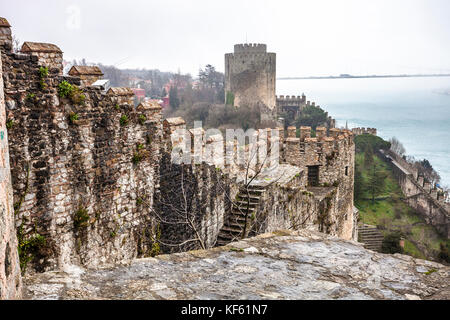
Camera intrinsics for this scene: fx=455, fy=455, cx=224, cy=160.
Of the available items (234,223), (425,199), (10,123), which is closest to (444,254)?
(425,199)

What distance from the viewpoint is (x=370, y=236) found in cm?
3102

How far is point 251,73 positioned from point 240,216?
150 feet

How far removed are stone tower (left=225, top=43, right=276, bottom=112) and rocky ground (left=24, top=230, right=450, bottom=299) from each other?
4926 centimetres

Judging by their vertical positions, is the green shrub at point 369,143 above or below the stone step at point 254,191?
below

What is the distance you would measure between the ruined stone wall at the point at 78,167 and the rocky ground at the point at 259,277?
83.1 inches

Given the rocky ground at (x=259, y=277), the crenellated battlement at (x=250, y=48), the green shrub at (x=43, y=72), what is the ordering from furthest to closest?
the crenellated battlement at (x=250, y=48) < the green shrub at (x=43, y=72) < the rocky ground at (x=259, y=277)

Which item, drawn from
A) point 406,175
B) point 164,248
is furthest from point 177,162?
point 406,175

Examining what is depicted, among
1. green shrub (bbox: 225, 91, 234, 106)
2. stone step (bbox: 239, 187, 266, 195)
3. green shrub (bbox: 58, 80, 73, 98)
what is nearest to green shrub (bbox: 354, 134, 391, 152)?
green shrub (bbox: 225, 91, 234, 106)

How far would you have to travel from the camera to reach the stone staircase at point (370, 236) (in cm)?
2959

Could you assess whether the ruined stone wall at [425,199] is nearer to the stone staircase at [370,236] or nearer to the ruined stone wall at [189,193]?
the stone staircase at [370,236]

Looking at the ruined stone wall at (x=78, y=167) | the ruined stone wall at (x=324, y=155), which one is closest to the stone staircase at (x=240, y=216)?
the ruined stone wall at (x=78, y=167)

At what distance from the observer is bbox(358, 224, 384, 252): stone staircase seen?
29594 mm
